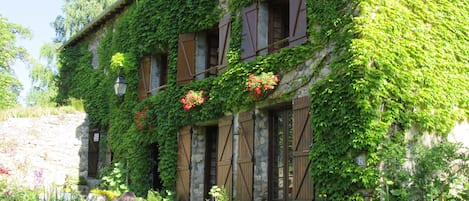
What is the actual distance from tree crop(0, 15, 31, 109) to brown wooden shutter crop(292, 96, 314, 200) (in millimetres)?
18494

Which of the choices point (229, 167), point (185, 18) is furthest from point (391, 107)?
point (185, 18)

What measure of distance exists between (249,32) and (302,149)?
267 cm

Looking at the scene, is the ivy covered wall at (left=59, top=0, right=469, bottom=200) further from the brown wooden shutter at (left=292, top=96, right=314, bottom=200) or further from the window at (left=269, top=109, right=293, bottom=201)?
the window at (left=269, top=109, right=293, bottom=201)

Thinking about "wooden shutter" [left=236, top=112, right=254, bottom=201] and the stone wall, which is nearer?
"wooden shutter" [left=236, top=112, right=254, bottom=201]

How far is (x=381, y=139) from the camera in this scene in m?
8.55

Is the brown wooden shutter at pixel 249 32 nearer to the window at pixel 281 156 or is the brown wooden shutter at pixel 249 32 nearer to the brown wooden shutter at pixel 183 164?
the window at pixel 281 156

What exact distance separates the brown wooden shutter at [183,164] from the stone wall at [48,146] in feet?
14.2

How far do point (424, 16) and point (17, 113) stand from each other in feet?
35.8

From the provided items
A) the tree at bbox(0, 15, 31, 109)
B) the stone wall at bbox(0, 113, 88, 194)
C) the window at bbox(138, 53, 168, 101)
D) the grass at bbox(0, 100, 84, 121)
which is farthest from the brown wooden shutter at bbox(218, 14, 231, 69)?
the tree at bbox(0, 15, 31, 109)

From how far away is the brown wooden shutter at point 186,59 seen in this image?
12922 millimetres

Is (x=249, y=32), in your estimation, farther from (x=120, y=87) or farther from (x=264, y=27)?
(x=120, y=87)

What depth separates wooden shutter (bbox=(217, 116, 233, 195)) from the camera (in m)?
11.2

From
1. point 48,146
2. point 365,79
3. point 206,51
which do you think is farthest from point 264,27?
point 48,146

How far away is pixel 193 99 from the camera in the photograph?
11844 mm
